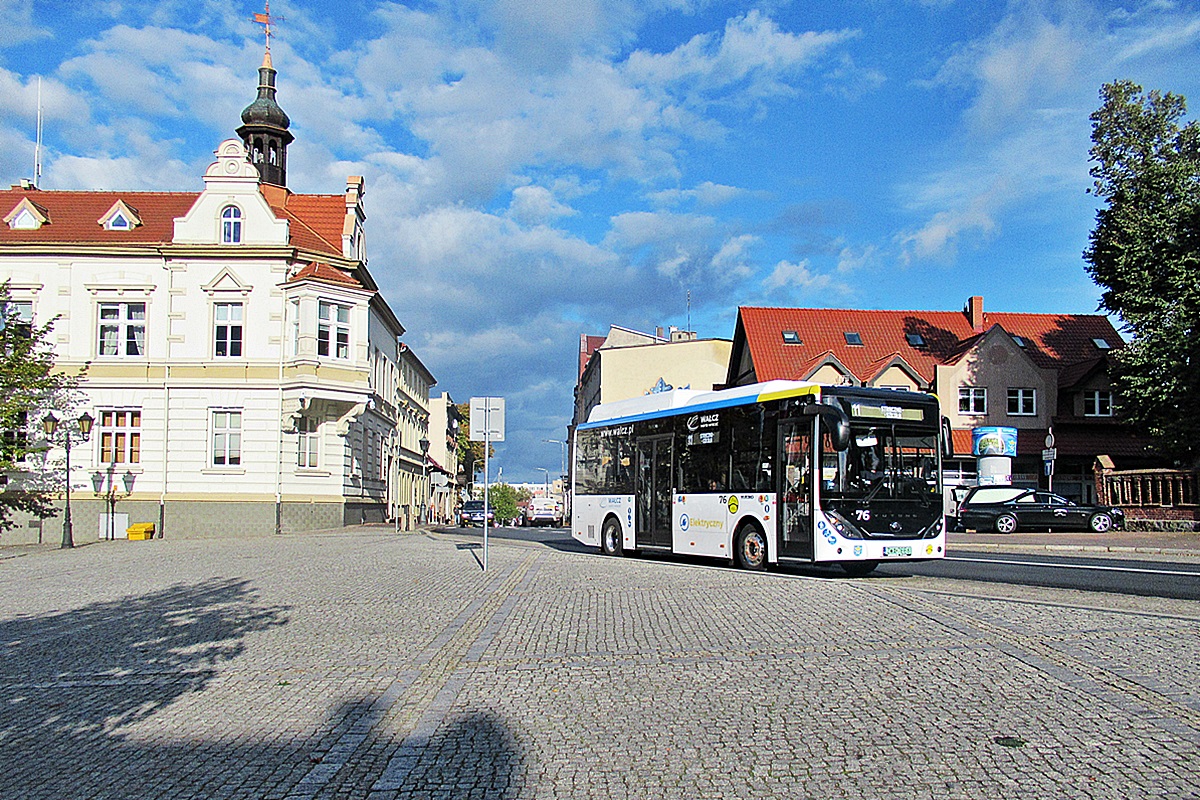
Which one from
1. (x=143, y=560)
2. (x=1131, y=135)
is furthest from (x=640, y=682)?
(x=1131, y=135)

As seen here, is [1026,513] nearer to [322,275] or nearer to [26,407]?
[322,275]

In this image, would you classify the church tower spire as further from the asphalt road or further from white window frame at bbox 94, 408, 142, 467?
the asphalt road

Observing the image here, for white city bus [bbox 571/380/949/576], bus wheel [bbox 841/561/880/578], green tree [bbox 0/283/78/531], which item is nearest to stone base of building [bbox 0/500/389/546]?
green tree [bbox 0/283/78/531]

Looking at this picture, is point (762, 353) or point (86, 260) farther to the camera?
point (762, 353)

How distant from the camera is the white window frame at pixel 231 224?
36.7 meters

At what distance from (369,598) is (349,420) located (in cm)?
2397

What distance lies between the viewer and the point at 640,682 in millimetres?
7973

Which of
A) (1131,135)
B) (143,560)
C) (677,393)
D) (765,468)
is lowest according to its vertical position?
(143,560)

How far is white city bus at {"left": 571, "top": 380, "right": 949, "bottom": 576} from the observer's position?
16.5m

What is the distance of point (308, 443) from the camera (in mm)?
37000

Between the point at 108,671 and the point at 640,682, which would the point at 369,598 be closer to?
the point at 108,671

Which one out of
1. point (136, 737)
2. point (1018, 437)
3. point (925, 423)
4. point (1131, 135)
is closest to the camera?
point (136, 737)

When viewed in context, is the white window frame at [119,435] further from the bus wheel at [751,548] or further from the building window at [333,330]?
the bus wheel at [751,548]

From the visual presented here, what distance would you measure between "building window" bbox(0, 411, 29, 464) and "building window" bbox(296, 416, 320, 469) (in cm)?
859
